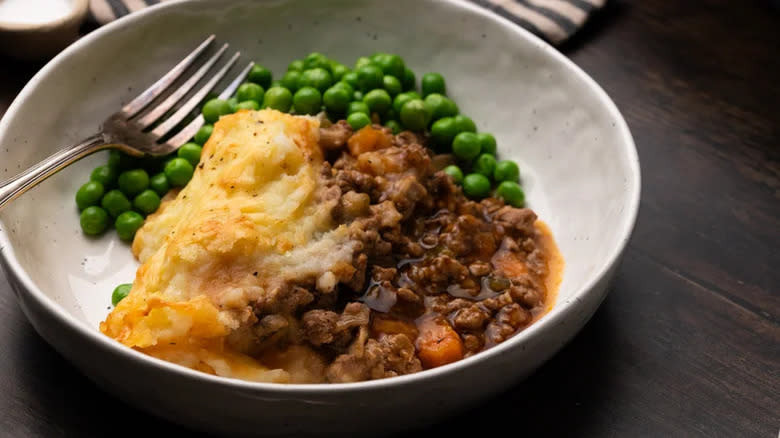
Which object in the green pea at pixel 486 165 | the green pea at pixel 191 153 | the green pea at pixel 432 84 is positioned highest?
the green pea at pixel 191 153

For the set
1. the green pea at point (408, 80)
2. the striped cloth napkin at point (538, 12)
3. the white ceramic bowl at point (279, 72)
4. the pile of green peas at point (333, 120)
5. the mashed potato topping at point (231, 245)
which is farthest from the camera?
the striped cloth napkin at point (538, 12)

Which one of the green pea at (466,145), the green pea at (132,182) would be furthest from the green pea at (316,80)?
the green pea at (132,182)

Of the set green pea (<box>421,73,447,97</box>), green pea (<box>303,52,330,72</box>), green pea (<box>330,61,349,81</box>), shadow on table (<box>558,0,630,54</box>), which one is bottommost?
shadow on table (<box>558,0,630,54</box>)

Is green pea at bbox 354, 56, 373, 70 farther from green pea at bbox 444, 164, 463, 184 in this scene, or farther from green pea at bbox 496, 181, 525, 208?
green pea at bbox 496, 181, 525, 208

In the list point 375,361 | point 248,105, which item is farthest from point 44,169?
point 375,361

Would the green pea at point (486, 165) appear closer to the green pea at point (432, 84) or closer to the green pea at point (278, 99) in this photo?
the green pea at point (432, 84)

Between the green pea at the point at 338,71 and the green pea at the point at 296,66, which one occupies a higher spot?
the green pea at the point at 296,66

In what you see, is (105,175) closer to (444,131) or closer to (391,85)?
(391,85)

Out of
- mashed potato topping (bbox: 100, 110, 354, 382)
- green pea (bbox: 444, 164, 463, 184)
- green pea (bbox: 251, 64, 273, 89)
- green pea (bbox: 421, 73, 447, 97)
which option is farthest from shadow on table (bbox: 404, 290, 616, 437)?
green pea (bbox: 251, 64, 273, 89)
